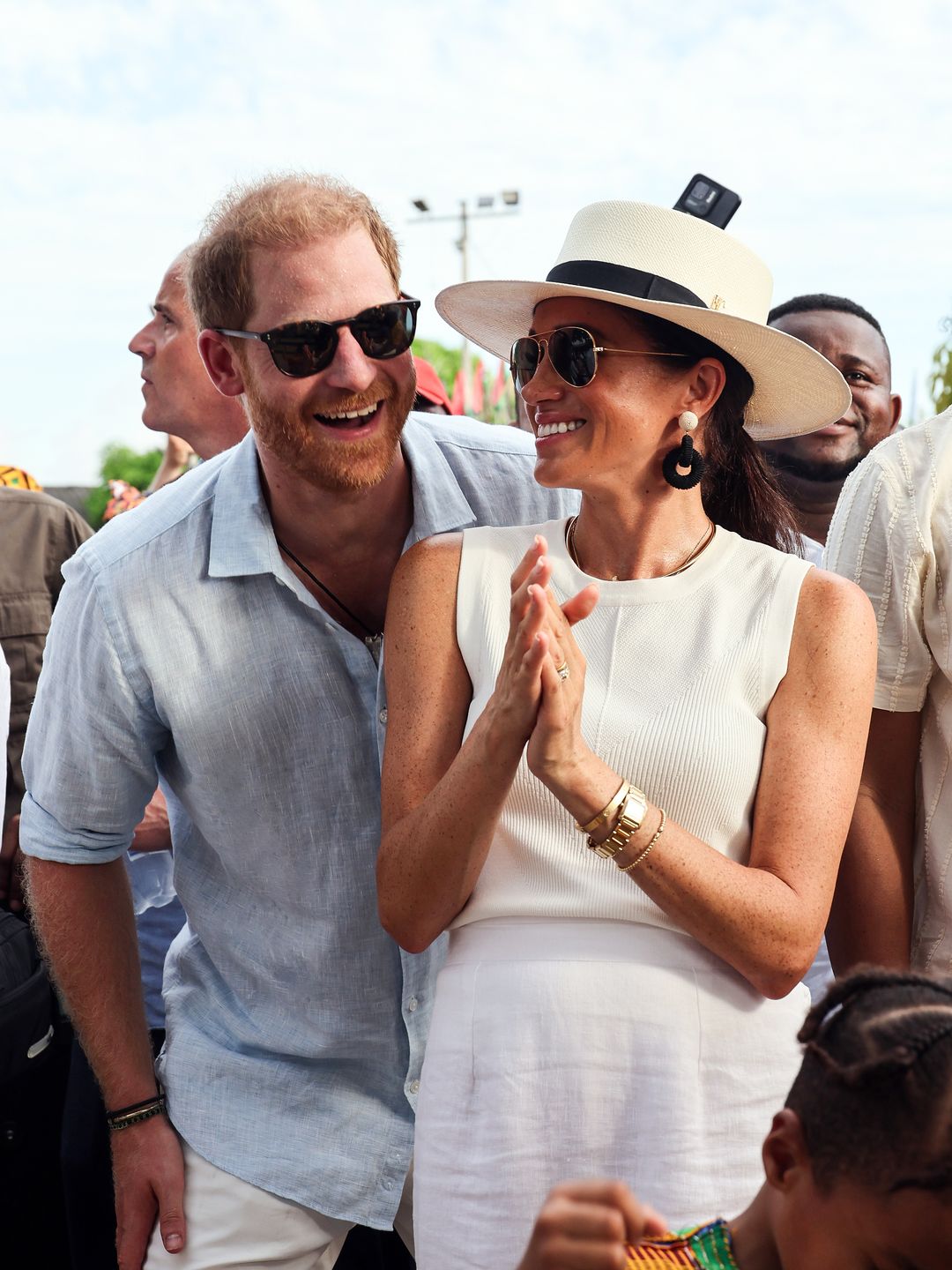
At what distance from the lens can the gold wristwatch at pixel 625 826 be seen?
7.00ft

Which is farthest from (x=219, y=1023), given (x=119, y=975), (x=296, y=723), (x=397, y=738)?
(x=397, y=738)

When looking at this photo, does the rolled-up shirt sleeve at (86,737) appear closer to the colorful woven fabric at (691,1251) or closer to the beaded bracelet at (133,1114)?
the beaded bracelet at (133,1114)

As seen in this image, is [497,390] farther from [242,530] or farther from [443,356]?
[443,356]

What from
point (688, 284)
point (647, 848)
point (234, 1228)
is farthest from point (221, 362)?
point (234, 1228)

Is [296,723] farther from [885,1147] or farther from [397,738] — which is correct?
[885,1147]

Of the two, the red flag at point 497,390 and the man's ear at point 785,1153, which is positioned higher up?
the man's ear at point 785,1153

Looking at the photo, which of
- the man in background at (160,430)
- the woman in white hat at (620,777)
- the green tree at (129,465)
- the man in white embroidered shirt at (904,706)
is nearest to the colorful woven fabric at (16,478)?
the man in background at (160,430)

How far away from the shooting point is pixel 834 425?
4.76m

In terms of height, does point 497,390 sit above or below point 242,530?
below

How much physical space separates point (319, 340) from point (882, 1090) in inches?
69.5

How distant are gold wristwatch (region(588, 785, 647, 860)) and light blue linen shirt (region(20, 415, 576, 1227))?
762 millimetres

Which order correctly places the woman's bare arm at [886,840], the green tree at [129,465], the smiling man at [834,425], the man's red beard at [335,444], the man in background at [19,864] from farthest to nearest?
the green tree at [129,465], the smiling man at [834,425], the man in background at [19,864], the man's red beard at [335,444], the woman's bare arm at [886,840]

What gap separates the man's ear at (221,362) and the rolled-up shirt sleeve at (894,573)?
1284mm

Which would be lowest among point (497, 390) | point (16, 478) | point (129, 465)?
point (129, 465)
